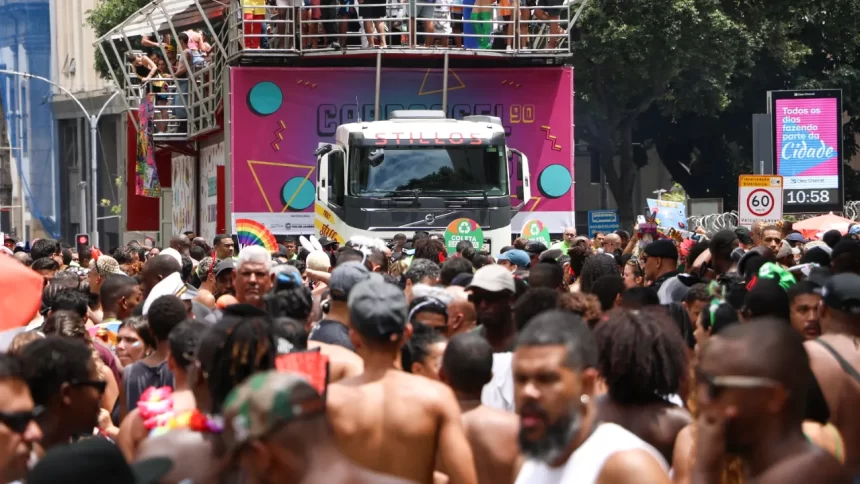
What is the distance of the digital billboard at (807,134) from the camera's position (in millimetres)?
23984

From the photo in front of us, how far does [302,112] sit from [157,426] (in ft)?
55.8

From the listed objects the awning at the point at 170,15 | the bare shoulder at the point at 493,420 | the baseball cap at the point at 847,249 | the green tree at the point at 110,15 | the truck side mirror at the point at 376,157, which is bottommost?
the bare shoulder at the point at 493,420

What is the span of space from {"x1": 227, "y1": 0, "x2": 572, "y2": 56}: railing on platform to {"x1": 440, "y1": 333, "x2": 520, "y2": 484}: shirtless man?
16.3 m

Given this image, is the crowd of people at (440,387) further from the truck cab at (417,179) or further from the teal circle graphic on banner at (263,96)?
the teal circle graphic on banner at (263,96)

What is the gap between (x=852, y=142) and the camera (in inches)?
1799

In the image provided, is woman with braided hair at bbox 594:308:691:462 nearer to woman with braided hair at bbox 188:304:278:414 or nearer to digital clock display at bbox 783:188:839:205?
woman with braided hair at bbox 188:304:278:414

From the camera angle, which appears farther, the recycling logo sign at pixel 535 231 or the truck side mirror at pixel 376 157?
the recycling logo sign at pixel 535 231

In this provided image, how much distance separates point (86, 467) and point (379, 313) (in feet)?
7.15

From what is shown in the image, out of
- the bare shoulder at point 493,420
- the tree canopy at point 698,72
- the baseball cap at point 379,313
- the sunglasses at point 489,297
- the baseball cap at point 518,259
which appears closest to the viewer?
the baseball cap at point 379,313

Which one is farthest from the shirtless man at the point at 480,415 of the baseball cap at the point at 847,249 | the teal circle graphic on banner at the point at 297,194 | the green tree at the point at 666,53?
the green tree at the point at 666,53

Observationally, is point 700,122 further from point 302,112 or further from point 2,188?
point 2,188

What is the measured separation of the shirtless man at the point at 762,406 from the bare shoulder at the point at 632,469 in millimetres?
193

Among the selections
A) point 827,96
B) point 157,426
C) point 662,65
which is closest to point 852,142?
point 662,65

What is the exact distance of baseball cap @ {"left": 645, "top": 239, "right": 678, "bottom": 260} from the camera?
31.6ft
